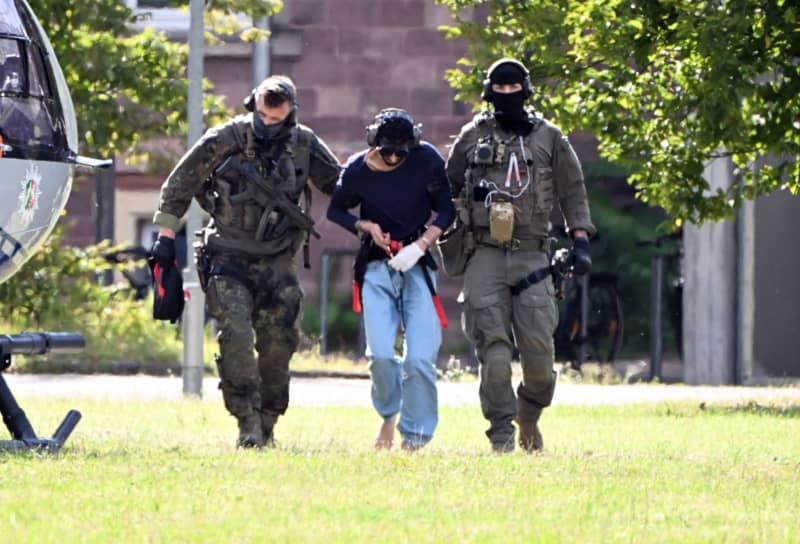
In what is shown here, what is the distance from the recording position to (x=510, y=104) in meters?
12.5

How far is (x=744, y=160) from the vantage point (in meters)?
18.9

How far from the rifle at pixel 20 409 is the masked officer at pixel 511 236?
7.08 ft

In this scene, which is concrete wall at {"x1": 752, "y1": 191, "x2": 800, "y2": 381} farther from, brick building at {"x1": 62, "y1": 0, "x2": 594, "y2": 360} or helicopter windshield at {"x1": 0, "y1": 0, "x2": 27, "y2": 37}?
helicopter windshield at {"x1": 0, "y1": 0, "x2": 27, "y2": 37}

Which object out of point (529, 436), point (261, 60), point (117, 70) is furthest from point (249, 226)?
point (261, 60)

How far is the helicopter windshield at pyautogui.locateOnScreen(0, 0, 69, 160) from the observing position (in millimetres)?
11750

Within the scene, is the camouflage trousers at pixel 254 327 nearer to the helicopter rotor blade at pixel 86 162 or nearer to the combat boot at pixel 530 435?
the helicopter rotor blade at pixel 86 162

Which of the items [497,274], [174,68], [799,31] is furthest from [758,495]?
[174,68]

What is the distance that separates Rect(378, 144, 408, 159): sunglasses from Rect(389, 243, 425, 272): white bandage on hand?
20.0 inches

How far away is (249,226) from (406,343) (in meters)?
1.03

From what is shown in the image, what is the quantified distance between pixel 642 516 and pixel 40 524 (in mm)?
2266

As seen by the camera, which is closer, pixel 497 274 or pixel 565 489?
pixel 565 489

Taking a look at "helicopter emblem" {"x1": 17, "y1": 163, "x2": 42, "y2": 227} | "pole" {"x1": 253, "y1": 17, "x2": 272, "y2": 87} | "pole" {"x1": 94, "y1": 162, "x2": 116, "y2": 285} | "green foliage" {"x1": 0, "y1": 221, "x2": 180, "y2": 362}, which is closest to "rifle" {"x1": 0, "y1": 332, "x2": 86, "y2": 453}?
"helicopter emblem" {"x1": 17, "y1": 163, "x2": 42, "y2": 227}

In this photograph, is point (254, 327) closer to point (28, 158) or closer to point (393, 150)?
point (393, 150)

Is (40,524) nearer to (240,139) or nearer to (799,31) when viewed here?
(240,139)
